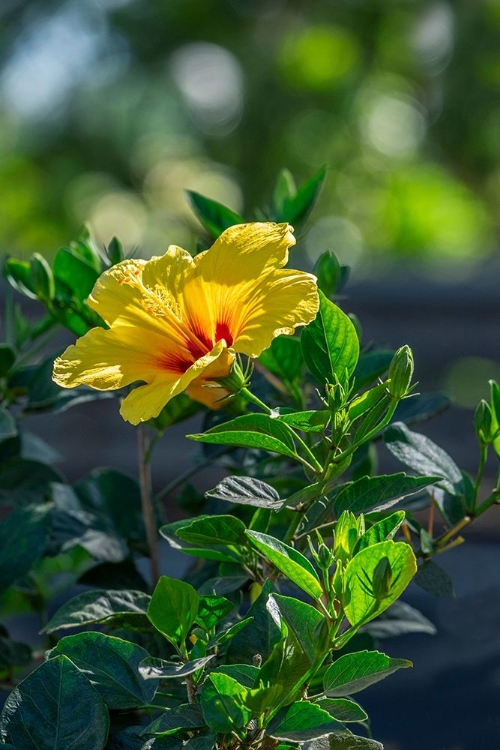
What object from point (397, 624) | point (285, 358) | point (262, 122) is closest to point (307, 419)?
point (285, 358)

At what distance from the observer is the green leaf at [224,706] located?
0.38 meters

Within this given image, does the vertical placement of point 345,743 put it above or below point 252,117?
above

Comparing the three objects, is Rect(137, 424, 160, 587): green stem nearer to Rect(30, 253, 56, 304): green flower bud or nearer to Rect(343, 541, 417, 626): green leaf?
Rect(30, 253, 56, 304): green flower bud

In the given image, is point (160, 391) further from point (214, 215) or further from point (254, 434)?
point (214, 215)

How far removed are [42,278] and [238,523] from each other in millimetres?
212

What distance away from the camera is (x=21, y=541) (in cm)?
58

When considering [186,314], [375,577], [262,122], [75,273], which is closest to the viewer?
[375,577]

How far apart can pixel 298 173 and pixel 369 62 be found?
614mm

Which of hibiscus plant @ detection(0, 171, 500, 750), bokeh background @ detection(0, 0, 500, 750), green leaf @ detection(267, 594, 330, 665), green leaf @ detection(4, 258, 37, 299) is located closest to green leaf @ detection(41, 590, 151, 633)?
hibiscus plant @ detection(0, 171, 500, 750)

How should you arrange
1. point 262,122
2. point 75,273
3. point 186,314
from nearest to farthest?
1. point 186,314
2. point 75,273
3. point 262,122

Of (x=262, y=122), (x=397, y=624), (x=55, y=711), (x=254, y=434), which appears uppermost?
(x=254, y=434)

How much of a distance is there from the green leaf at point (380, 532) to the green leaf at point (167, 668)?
8cm

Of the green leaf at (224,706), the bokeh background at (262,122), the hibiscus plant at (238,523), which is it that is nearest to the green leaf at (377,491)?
the hibiscus plant at (238,523)

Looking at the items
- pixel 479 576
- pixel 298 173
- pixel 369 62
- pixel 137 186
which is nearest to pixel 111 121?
pixel 137 186
